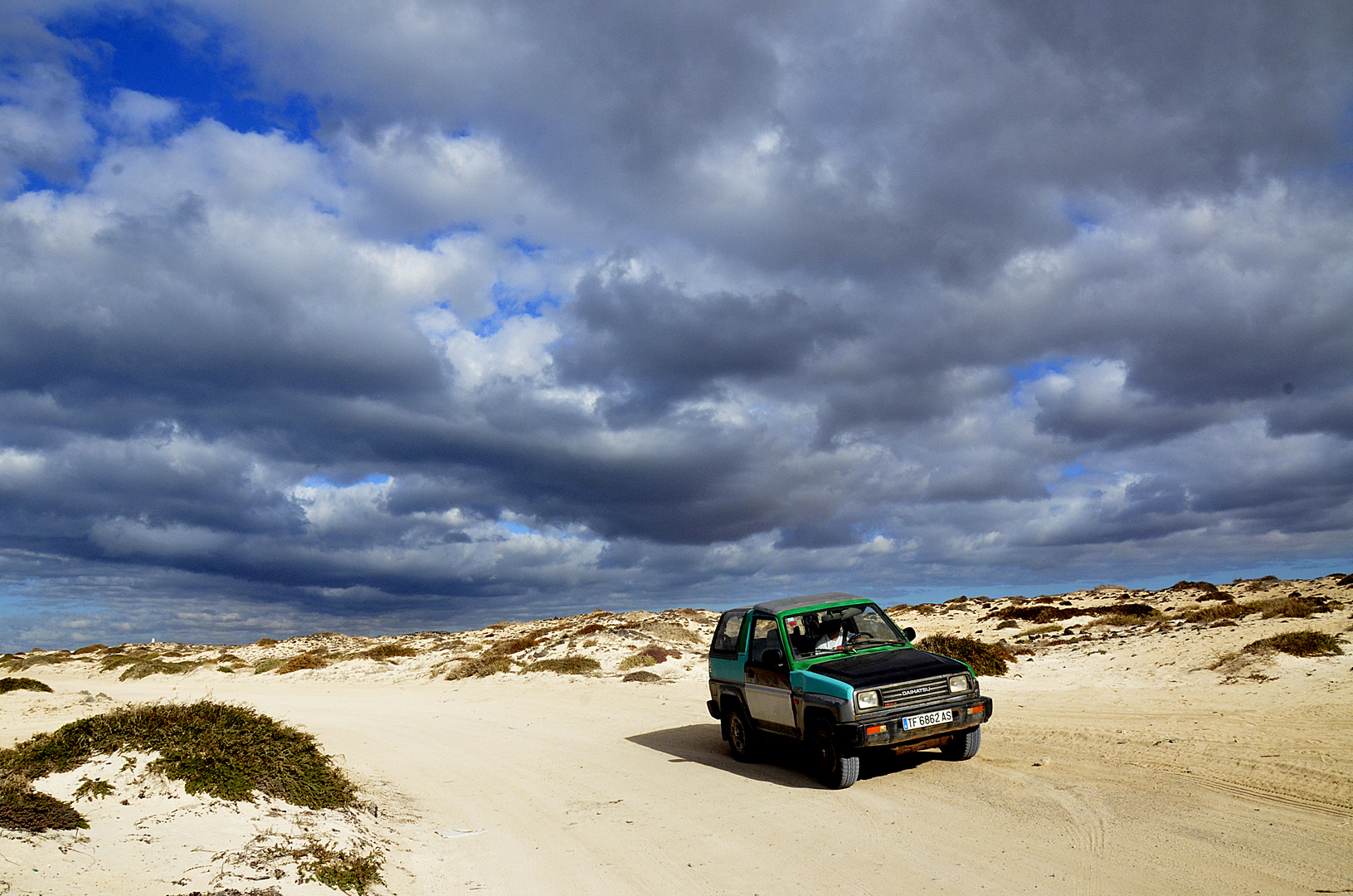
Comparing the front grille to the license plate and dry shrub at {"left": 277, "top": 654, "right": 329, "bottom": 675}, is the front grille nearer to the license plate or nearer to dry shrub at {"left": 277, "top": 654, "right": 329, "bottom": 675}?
the license plate

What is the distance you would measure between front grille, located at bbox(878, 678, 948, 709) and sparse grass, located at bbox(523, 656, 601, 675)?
62.0 feet

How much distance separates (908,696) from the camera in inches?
373

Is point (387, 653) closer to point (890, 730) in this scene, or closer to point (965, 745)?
point (965, 745)

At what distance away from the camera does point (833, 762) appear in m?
9.63

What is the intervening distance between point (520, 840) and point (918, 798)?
4.25m

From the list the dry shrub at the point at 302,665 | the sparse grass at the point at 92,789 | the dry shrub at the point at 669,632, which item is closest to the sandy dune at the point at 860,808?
the sparse grass at the point at 92,789

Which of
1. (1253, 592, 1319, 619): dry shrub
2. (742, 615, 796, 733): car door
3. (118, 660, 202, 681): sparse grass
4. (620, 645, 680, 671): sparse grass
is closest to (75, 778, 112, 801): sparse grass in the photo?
(742, 615, 796, 733): car door

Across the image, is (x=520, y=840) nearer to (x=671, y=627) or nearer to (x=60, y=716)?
(x=60, y=716)

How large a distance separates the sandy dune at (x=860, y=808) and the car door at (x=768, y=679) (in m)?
0.73

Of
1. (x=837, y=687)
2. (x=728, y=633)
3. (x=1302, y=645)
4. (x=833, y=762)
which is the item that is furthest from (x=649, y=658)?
(x=837, y=687)

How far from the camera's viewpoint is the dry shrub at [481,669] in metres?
29.7

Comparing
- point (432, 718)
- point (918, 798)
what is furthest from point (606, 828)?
point (432, 718)

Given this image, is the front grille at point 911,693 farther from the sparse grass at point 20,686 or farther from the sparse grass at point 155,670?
the sparse grass at point 155,670

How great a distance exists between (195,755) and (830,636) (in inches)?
297
